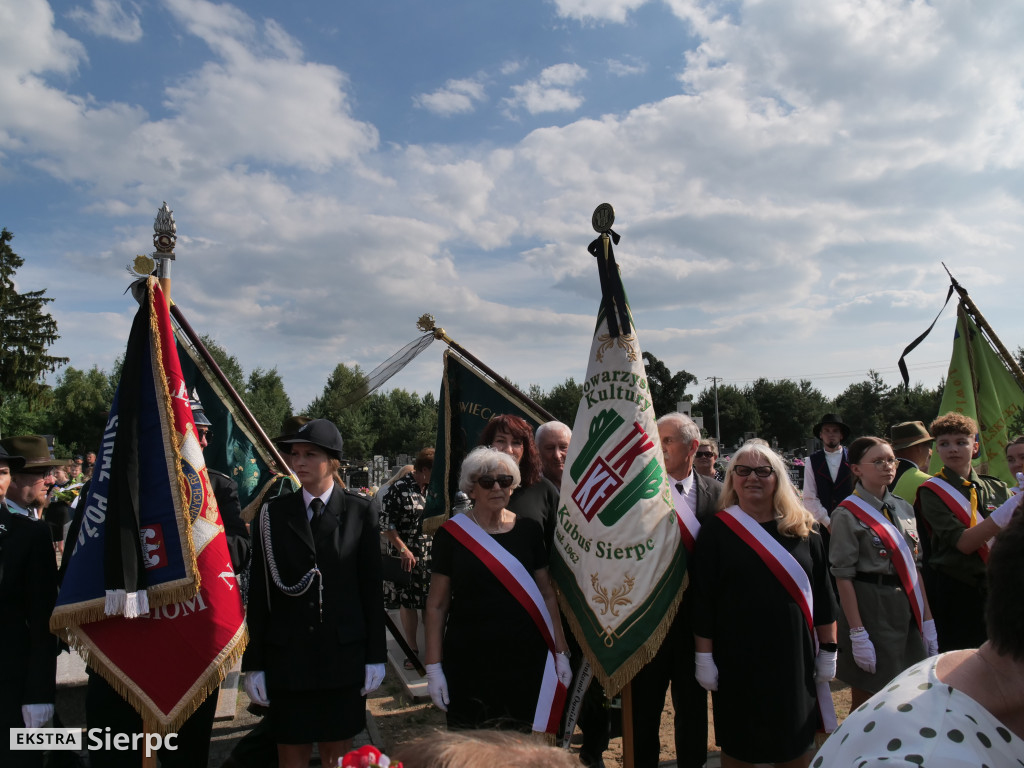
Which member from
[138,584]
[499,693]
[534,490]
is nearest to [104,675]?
[138,584]

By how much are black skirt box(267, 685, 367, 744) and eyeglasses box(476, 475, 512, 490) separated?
3.86ft

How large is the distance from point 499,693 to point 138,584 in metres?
1.83

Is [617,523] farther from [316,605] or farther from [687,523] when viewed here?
[316,605]

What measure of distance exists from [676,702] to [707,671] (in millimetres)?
494

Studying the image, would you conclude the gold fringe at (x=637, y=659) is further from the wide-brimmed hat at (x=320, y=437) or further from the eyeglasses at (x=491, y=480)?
the wide-brimmed hat at (x=320, y=437)

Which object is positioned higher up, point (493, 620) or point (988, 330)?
point (988, 330)

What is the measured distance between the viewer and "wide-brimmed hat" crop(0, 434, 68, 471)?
4195mm

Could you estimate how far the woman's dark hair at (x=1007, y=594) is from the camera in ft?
4.24

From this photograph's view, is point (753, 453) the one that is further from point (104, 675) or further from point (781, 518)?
point (104, 675)

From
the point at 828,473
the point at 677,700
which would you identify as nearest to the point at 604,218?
the point at 677,700

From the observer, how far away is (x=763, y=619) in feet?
10.4

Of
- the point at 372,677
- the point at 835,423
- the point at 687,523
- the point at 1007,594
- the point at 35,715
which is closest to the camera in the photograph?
the point at 1007,594

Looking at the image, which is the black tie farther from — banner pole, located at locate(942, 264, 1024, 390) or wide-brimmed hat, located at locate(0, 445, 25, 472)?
banner pole, located at locate(942, 264, 1024, 390)

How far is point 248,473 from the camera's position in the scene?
18.9ft
